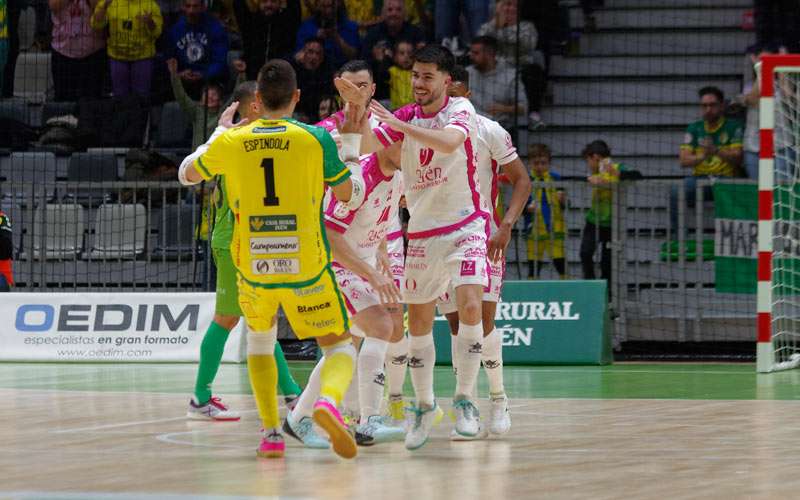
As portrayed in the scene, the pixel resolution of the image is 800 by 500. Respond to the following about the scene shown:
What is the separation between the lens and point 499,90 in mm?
16766

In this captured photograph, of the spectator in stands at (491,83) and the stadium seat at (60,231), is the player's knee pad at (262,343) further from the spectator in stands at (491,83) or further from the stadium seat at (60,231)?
the spectator in stands at (491,83)

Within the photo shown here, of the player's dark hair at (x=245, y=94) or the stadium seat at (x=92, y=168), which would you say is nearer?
the player's dark hair at (x=245, y=94)

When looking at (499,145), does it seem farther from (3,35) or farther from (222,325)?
(3,35)

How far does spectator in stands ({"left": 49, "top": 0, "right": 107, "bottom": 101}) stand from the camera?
1817 centimetres

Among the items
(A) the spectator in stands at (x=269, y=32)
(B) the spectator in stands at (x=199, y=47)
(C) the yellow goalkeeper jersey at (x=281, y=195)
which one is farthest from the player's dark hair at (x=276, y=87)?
(B) the spectator in stands at (x=199, y=47)

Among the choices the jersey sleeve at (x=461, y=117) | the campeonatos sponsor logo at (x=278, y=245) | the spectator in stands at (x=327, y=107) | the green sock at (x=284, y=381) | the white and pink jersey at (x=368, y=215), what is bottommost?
the green sock at (x=284, y=381)

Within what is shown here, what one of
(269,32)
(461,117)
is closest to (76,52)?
(269,32)

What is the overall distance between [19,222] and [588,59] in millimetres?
7690

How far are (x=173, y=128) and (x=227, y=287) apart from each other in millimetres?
8566

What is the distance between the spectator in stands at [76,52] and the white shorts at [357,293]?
10.8m

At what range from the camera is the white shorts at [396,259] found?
8992 millimetres

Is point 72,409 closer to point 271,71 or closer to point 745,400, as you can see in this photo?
point 271,71

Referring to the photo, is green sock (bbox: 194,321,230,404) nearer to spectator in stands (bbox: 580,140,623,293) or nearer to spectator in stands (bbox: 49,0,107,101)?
spectator in stands (bbox: 580,140,623,293)

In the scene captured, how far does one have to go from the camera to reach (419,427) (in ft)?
25.4
